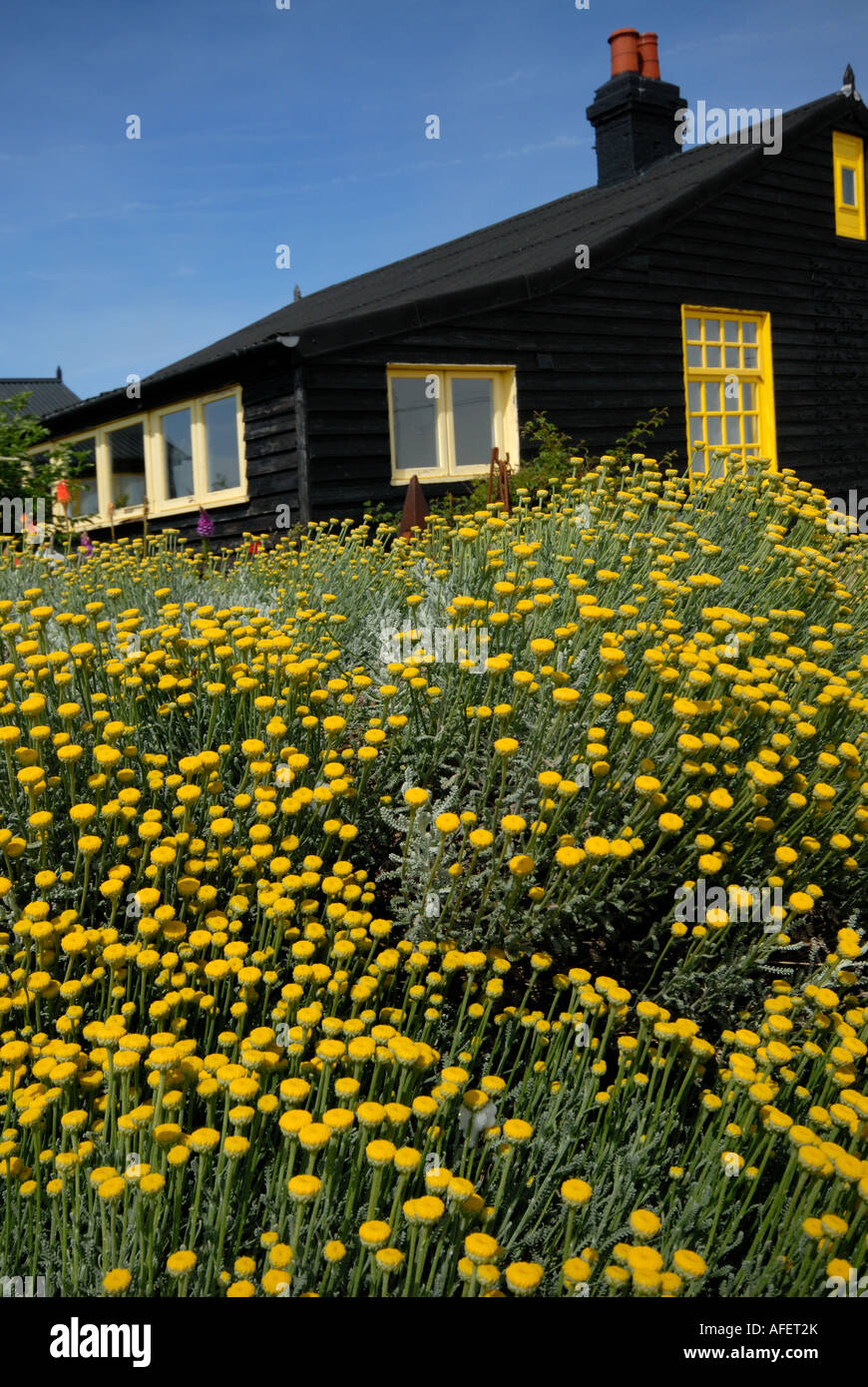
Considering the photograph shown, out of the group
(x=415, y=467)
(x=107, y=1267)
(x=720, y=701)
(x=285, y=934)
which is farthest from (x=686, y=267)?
(x=107, y=1267)

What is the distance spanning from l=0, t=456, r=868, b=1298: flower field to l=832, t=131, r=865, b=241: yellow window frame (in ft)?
42.2

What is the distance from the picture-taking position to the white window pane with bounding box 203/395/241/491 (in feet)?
33.2

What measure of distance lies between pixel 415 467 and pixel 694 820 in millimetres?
7630

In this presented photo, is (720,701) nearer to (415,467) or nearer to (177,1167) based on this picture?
(177,1167)

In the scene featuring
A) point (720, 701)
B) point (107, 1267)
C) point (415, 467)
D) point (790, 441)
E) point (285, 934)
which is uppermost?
Result: point (790, 441)

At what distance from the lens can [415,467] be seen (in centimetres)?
955

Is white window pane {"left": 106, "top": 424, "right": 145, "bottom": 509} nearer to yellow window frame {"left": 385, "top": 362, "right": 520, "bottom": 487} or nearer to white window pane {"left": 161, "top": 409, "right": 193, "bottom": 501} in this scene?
white window pane {"left": 161, "top": 409, "right": 193, "bottom": 501}

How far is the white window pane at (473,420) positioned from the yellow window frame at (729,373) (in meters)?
3.04

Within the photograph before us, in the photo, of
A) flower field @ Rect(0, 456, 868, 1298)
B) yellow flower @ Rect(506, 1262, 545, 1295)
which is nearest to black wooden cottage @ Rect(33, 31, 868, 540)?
flower field @ Rect(0, 456, 868, 1298)

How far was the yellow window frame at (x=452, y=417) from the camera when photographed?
30.6 ft

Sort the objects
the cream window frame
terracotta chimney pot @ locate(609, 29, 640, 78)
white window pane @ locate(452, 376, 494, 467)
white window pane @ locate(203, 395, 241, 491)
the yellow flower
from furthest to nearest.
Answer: terracotta chimney pot @ locate(609, 29, 640, 78) → white window pane @ locate(203, 395, 241, 491) → the cream window frame → white window pane @ locate(452, 376, 494, 467) → the yellow flower

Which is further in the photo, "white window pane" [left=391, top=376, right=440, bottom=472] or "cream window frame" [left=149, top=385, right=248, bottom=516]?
"cream window frame" [left=149, top=385, right=248, bottom=516]

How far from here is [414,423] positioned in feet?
31.2

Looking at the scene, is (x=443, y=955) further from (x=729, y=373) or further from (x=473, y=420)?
(x=729, y=373)
